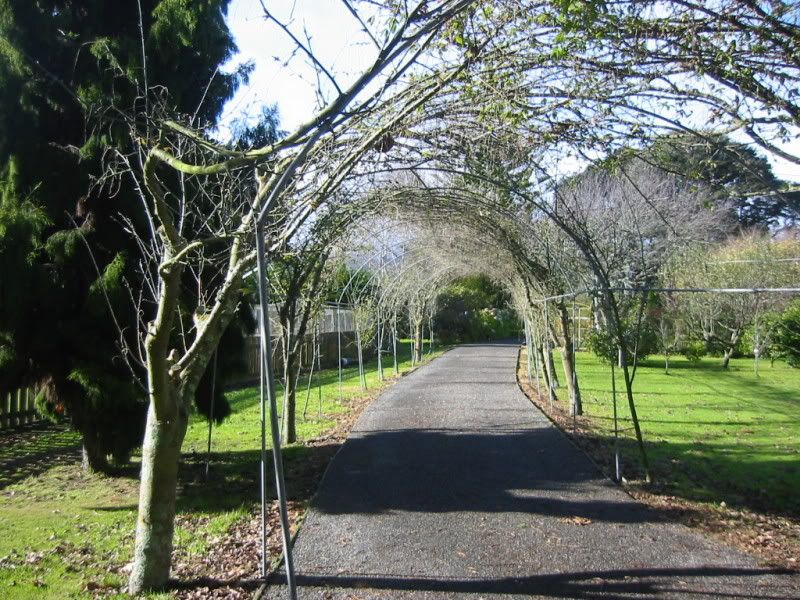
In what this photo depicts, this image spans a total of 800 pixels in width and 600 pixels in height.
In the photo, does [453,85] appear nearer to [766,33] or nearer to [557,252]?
[766,33]

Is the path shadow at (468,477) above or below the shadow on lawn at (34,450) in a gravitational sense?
below

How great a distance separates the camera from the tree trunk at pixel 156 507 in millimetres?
4578

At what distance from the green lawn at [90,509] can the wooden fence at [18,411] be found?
0.60 meters

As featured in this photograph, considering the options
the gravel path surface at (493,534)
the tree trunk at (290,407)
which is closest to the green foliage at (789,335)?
the gravel path surface at (493,534)

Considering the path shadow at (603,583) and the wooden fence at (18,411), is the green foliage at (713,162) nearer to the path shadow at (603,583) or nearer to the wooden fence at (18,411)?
the path shadow at (603,583)

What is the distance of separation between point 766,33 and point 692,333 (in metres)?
15.1

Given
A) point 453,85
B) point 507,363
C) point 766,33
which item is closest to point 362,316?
point 507,363

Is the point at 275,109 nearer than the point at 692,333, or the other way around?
the point at 275,109

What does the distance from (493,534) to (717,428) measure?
7.90m

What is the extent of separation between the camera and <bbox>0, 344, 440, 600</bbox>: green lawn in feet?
16.3

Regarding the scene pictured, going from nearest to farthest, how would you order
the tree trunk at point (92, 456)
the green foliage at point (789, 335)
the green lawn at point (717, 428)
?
the green lawn at point (717, 428) < the tree trunk at point (92, 456) < the green foliage at point (789, 335)

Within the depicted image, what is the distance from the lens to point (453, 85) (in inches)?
223

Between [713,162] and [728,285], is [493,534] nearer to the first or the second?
[713,162]

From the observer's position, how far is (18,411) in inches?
423
